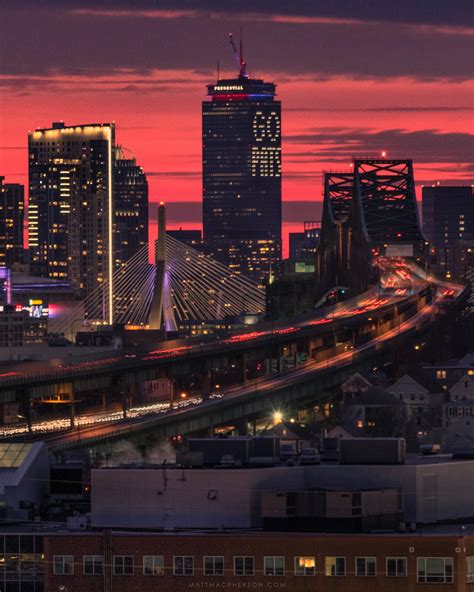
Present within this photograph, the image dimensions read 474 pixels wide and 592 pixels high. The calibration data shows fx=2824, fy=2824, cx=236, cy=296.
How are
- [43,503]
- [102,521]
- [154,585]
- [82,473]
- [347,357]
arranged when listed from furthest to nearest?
[347,357] < [82,473] < [43,503] < [102,521] < [154,585]

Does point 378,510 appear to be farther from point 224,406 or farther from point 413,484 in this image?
point 224,406

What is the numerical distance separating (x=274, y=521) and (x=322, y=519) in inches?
37.4

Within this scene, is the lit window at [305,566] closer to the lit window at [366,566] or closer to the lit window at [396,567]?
the lit window at [366,566]

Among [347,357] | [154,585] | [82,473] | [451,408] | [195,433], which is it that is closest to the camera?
[154,585]

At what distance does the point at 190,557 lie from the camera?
53.6m

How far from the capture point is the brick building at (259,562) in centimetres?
5262

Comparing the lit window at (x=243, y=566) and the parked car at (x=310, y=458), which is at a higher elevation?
the parked car at (x=310, y=458)

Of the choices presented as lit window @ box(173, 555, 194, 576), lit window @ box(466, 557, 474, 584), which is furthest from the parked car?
lit window @ box(466, 557, 474, 584)

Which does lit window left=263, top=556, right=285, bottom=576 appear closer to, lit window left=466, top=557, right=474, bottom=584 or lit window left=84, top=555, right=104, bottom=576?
lit window left=84, top=555, right=104, bottom=576

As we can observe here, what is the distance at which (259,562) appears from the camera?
53188mm

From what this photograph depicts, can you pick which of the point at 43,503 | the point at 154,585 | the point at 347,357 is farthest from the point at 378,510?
the point at 347,357

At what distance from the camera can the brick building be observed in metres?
52.6

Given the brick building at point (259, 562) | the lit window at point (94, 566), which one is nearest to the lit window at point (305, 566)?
the brick building at point (259, 562)

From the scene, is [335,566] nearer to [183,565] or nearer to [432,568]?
[432,568]
